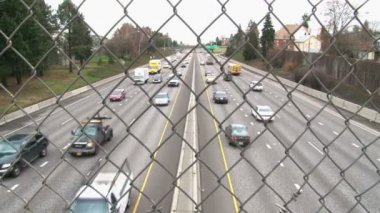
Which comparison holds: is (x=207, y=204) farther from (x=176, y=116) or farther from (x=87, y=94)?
(x=87, y=94)

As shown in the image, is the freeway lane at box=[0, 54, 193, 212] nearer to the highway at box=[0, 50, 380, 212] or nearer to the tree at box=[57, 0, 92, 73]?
the highway at box=[0, 50, 380, 212]

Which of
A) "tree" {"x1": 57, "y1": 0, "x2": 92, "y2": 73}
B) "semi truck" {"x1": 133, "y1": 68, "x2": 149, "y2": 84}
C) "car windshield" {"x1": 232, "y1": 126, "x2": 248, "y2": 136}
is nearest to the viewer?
"tree" {"x1": 57, "y1": 0, "x2": 92, "y2": 73}

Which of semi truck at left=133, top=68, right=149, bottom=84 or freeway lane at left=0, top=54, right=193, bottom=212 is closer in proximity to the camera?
semi truck at left=133, top=68, right=149, bottom=84

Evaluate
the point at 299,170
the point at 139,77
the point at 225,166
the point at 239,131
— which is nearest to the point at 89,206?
the point at 139,77

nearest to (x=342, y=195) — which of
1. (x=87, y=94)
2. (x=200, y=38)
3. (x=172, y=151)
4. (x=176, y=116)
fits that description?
(x=172, y=151)

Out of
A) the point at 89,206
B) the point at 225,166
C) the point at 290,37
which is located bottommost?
the point at 225,166

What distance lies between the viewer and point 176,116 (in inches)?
1170

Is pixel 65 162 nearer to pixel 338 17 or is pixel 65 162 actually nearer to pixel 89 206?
pixel 89 206

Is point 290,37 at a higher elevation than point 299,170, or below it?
higher

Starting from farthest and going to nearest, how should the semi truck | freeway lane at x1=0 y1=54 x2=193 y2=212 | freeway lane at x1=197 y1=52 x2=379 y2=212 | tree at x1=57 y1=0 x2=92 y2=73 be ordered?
freeway lane at x1=197 y1=52 x2=379 y2=212, freeway lane at x1=0 y1=54 x2=193 y2=212, the semi truck, tree at x1=57 y1=0 x2=92 y2=73

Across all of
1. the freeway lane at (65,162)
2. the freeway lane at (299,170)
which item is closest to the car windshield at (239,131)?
the freeway lane at (299,170)

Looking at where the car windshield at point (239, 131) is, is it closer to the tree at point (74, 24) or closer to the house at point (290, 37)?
the house at point (290, 37)

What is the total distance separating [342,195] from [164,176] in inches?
258

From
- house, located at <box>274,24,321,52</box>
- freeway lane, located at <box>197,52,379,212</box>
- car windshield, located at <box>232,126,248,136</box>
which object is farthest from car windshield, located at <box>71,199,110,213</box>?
car windshield, located at <box>232,126,248,136</box>
